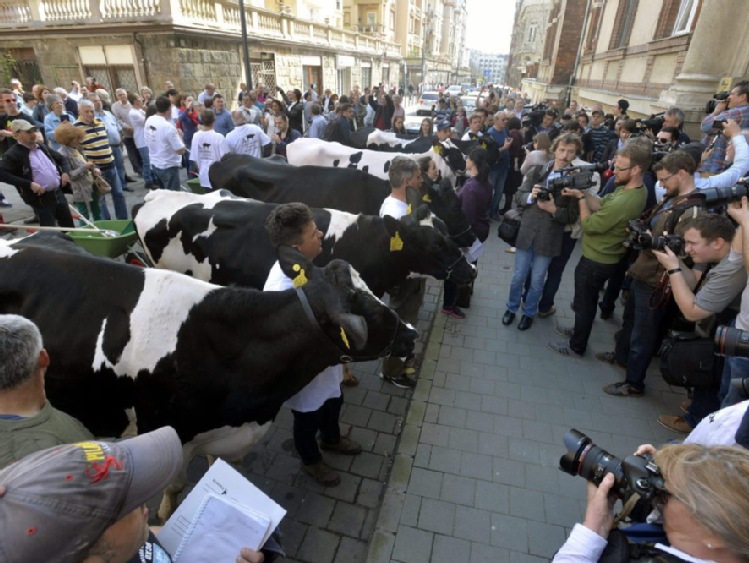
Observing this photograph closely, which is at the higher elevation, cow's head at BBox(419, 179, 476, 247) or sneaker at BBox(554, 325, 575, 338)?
cow's head at BBox(419, 179, 476, 247)

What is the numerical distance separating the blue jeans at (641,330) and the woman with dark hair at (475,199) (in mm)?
1918

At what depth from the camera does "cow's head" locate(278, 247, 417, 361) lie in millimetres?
2225

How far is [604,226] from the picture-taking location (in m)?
3.96

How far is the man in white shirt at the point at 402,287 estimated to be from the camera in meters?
4.12

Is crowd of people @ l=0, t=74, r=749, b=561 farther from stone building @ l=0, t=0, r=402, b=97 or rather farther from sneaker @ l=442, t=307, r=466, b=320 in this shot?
stone building @ l=0, t=0, r=402, b=97

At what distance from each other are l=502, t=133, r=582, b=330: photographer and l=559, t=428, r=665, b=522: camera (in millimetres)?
3000

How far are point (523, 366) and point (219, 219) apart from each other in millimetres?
3484

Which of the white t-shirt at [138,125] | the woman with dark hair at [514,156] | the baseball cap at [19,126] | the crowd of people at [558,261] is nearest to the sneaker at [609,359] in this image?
the crowd of people at [558,261]

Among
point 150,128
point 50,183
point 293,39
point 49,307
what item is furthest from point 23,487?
point 293,39

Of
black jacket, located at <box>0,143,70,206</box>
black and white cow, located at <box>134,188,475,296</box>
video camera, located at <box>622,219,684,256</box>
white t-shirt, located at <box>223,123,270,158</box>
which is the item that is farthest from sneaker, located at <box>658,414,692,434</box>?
black jacket, located at <box>0,143,70,206</box>

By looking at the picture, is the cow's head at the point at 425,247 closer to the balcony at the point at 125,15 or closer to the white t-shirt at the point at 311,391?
the white t-shirt at the point at 311,391

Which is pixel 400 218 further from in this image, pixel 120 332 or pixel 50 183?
pixel 50 183

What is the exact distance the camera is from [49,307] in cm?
260

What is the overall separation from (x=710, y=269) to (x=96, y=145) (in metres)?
8.48
